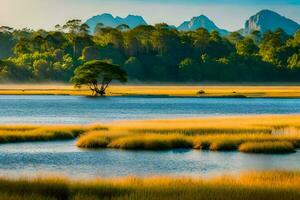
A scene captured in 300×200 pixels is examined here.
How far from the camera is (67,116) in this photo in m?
85.9

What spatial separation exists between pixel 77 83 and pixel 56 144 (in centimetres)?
9740

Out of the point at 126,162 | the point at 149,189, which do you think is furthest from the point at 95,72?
the point at 149,189

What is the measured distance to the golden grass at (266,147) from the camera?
43531 millimetres

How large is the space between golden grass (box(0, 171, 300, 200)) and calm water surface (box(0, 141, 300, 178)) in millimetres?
7592

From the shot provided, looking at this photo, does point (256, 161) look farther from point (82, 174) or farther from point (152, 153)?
point (82, 174)

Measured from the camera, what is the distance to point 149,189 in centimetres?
2498

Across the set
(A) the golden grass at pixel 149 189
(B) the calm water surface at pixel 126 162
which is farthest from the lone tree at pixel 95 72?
(A) the golden grass at pixel 149 189

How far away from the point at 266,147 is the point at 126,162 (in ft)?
34.3

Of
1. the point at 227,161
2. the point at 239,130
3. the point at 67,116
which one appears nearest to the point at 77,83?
the point at 67,116

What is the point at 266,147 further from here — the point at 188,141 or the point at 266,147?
the point at 188,141

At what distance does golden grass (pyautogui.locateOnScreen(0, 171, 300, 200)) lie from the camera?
23.6 m

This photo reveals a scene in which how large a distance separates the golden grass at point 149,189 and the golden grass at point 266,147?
50.6 feet

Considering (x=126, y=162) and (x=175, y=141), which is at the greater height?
(x=175, y=141)

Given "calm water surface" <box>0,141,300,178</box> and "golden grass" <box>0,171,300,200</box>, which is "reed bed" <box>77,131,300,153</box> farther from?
"golden grass" <box>0,171,300,200</box>
